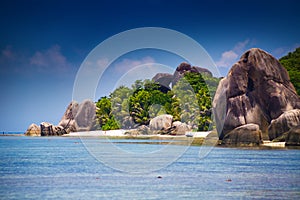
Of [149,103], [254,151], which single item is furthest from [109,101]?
[254,151]

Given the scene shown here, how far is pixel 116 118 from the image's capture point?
6450cm

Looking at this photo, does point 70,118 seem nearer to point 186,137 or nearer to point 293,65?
point 186,137

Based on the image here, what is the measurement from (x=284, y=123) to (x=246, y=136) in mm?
2618

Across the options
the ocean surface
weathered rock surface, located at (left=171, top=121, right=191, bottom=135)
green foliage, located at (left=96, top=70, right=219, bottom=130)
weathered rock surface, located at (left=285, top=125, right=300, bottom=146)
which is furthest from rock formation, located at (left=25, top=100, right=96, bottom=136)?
the ocean surface

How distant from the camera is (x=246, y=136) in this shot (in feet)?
99.9

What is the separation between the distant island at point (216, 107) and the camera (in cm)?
3156

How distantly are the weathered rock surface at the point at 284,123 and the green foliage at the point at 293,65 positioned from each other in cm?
1718

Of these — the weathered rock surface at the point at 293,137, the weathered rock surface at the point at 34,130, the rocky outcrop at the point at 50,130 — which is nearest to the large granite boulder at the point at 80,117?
the rocky outcrop at the point at 50,130

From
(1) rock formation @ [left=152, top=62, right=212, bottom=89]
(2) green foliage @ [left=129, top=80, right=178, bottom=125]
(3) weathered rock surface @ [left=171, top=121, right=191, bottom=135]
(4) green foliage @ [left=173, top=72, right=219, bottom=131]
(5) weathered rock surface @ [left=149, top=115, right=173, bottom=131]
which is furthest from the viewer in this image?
(1) rock formation @ [left=152, top=62, right=212, bottom=89]

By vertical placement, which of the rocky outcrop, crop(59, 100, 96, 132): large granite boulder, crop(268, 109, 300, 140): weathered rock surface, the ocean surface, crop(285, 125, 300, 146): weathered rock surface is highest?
crop(59, 100, 96, 132): large granite boulder

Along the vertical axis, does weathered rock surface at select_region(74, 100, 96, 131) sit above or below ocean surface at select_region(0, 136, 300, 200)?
above

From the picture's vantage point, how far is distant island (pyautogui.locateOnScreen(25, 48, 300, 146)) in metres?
31.6

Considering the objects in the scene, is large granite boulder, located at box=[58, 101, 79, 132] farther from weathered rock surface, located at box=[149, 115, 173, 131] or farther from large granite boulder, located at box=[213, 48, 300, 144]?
large granite boulder, located at box=[213, 48, 300, 144]

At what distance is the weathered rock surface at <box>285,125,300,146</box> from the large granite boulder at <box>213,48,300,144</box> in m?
4.03
